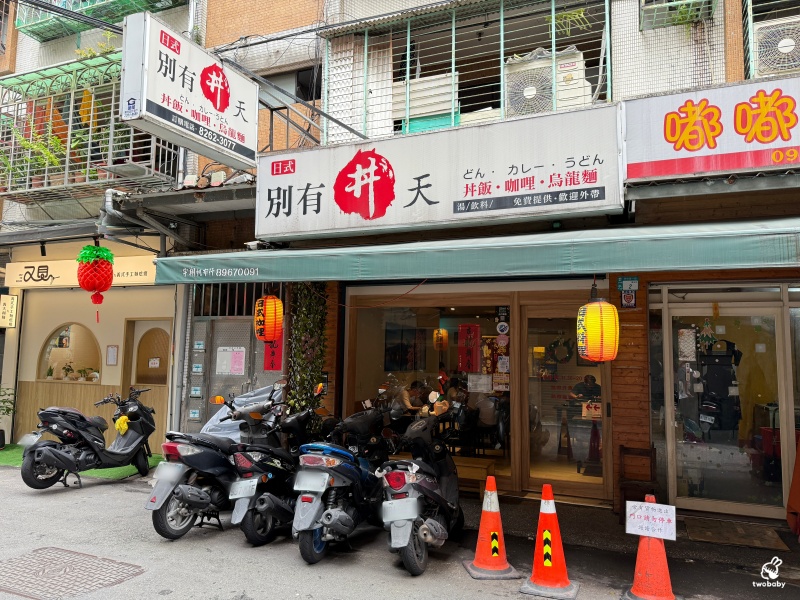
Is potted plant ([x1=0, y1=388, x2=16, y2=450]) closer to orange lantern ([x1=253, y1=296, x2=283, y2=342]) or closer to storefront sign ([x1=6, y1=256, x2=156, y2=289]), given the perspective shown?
storefront sign ([x1=6, y1=256, x2=156, y2=289])

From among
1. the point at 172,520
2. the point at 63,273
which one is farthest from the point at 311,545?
the point at 63,273

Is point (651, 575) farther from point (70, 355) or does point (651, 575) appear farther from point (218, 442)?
point (70, 355)

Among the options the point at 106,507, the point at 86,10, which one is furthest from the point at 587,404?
the point at 86,10

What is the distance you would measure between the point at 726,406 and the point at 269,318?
20.9 feet

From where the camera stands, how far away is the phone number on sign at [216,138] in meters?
6.79

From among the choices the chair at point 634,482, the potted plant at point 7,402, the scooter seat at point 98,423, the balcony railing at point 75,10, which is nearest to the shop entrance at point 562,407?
the chair at point 634,482

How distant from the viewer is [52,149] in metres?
10.6

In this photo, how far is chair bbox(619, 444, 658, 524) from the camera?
6.73 m

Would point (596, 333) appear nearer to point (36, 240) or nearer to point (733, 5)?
point (733, 5)

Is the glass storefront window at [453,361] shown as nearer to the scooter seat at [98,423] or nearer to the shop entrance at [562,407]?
the shop entrance at [562,407]

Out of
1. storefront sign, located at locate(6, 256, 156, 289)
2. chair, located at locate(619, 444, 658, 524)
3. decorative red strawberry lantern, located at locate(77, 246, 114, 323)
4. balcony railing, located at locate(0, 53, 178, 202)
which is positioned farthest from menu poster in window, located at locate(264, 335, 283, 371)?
chair, located at locate(619, 444, 658, 524)

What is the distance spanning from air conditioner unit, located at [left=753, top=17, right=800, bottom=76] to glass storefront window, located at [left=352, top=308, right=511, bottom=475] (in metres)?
4.61

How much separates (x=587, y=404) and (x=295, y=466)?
165 inches

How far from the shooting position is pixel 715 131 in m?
5.93
